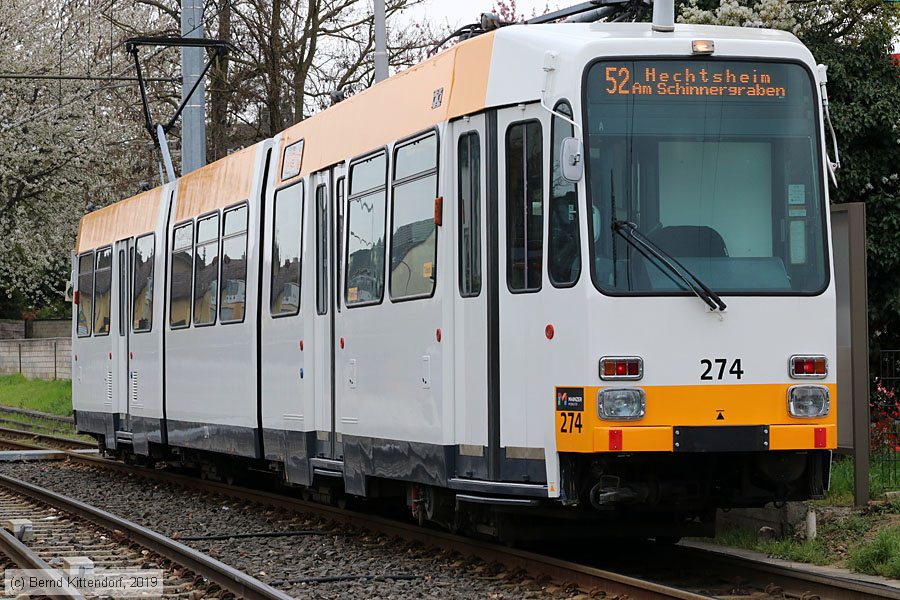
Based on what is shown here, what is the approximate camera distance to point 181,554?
432 inches

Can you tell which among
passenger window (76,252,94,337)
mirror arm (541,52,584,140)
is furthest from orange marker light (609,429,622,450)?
passenger window (76,252,94,337)

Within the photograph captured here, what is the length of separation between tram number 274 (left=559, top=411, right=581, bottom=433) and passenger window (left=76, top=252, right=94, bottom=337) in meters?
13.5

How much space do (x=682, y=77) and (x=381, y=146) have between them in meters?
2.85

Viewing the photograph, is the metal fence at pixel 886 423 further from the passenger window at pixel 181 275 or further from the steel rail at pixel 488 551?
the passenger window at pixel 181 275

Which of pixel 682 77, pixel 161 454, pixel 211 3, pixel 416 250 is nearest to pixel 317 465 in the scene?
pixel 416 250

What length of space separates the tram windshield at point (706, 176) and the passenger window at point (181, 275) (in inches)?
324

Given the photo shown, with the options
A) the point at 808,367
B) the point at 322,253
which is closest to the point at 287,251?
the point at 322,253

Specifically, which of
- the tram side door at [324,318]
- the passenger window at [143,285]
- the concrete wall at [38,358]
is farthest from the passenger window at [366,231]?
the concrete wall at [38,358]

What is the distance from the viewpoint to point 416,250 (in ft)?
35.5

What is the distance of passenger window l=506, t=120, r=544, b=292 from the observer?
9586mm

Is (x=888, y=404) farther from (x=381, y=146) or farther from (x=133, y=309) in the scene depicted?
(x=133, y=309)

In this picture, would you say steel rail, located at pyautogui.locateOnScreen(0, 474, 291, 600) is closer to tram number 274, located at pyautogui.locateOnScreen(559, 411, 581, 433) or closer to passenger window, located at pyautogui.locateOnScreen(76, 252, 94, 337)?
tram number 274, located at pyautogui.locateOnScreen(559, 411, 581, 433)

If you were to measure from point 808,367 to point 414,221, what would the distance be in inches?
116

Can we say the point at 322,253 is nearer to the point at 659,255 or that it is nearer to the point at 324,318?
the point at 324,318
